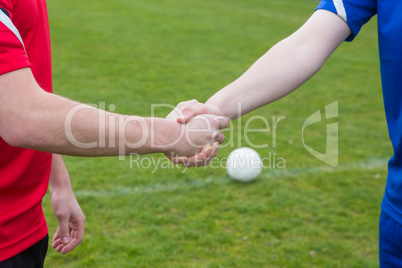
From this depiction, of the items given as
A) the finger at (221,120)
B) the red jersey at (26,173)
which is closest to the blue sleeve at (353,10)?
the finger at (221,120)

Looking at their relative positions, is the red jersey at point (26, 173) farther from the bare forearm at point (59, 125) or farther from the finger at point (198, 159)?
the finger at point (198, 159)

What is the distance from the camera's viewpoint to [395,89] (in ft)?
5.40

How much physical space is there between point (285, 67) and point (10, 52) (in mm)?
1149

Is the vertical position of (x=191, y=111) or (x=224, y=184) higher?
(x=191, y=111)

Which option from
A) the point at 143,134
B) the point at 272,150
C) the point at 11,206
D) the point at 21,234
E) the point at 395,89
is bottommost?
the point at 272,150

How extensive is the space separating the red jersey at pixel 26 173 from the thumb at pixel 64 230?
0.81 ft

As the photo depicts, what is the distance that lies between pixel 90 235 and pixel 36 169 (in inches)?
86.6

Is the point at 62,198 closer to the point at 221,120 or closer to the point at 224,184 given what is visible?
the point at 221,120

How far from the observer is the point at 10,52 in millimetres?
1349

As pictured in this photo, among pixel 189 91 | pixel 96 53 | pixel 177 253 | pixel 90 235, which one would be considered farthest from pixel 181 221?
pixel 96 53

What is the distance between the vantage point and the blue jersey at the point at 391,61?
1582mm

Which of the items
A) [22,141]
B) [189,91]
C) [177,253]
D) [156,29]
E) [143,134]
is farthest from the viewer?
[156,29]

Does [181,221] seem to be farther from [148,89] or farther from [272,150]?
[148,89]

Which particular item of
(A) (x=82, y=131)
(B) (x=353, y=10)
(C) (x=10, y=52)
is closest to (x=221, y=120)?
(B) (x=353, y=10)
